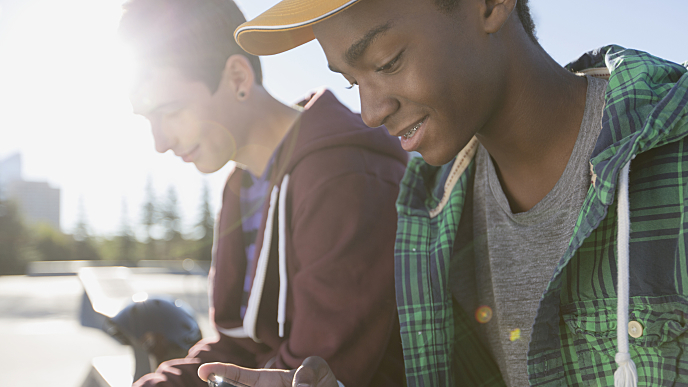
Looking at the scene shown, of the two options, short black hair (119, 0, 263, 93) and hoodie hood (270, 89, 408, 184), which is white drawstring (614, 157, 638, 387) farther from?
short black hair (119, 0, 263, 93)

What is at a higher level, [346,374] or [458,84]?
[458,84]

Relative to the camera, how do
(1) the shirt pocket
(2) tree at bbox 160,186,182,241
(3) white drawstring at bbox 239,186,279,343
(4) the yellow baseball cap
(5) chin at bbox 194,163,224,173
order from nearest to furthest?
(1) the shirt pocket < (4) the yellow baseball cap < (3) white drawstring at bbox 239,186,279,343 < (5) chin at bbox 194,163,224,173 < (2) tree at bbox 160,186,182,241

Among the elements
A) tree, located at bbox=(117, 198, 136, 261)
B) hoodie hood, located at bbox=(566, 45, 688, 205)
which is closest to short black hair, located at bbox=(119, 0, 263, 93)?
hoodie hood, located at bbox=(566, 45, 688, 205)

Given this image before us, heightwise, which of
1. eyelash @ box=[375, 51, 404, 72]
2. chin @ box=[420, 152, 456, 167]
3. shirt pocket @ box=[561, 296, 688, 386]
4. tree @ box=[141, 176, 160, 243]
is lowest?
shirt pocket @ box=[561, 296, 688, 386]

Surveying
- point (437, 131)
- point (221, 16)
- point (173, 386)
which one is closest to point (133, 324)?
point (173, 386)

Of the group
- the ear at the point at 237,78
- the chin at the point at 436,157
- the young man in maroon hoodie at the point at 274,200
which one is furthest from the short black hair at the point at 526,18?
the ear at the point at 237,78

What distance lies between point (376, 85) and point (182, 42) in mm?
1272

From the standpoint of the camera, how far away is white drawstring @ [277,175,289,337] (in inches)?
66.1

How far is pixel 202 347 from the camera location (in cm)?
212

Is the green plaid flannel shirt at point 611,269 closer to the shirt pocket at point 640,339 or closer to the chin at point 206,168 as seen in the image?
the shirt pocket at point 640,339

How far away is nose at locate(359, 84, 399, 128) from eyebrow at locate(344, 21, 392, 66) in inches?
3.4

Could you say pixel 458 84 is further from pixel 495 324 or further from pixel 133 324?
pixel 133 324

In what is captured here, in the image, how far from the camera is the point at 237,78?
7.00 ft

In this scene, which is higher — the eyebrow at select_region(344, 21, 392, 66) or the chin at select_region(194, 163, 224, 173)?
the eyebrow at select_region(344, 21, 392, 66)
